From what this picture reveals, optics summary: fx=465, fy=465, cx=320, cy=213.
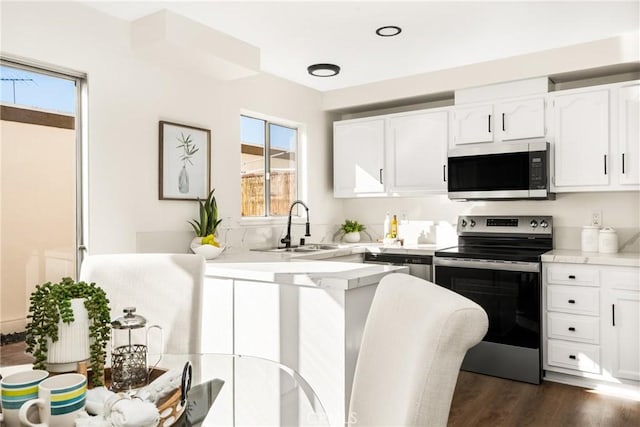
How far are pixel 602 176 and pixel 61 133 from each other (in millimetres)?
3579

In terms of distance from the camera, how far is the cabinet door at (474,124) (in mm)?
3762

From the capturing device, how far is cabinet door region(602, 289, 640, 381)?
2992 mm

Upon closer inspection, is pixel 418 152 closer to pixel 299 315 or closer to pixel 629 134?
pixel 629 134

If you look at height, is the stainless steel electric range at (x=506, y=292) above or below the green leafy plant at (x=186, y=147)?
below

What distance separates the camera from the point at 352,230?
4.71 metres

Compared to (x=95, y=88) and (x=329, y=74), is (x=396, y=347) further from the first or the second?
(x=329, y=74)

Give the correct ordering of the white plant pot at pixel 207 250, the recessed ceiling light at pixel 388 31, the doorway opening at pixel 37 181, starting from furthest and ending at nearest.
Answer: the recessed ceiling light at pixel 388 31 < the white plant pot at pixel 207 250 < the doorway opening at pixel 37 181

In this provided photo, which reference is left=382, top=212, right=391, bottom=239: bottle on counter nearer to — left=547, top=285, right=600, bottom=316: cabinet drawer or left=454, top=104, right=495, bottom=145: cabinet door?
left=454, top=104, right=495, bottom=145: cabinet door

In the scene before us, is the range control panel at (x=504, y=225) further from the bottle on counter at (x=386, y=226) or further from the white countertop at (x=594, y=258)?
the bottle on counter at (x=386, y=226)

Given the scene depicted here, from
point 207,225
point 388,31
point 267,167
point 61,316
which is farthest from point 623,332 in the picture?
point 61,316

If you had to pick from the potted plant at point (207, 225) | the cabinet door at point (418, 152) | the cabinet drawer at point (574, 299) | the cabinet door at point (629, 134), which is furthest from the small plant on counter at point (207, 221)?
the cabinet door at point (629, 134)

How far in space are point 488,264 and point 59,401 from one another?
3070 mm

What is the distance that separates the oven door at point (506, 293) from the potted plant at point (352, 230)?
4.20 feet

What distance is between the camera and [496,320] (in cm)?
340
